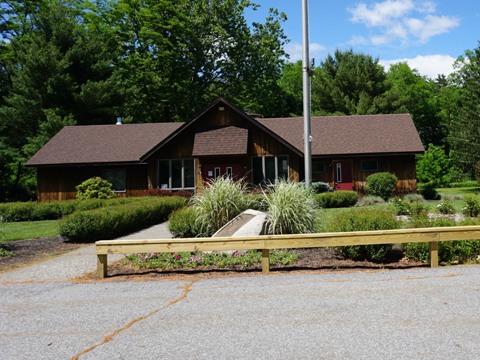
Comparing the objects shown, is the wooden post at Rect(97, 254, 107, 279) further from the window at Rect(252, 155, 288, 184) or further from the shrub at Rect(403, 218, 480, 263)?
the window at Rect(252, 155, 288, 184)

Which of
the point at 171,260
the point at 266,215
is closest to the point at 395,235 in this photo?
the point at 266,215

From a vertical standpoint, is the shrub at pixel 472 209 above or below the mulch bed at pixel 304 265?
above

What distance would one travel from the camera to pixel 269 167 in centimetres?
2777

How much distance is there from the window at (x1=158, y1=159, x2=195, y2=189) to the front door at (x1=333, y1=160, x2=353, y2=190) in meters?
8.99

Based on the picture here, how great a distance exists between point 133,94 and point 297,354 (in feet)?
135

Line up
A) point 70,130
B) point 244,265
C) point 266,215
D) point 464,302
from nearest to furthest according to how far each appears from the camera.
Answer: point 464,302, point 244,265, point 266,215, point 70,130

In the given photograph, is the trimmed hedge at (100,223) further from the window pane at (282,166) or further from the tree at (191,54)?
the tree at (191,54)

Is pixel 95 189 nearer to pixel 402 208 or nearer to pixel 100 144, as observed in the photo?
pixel 100 144

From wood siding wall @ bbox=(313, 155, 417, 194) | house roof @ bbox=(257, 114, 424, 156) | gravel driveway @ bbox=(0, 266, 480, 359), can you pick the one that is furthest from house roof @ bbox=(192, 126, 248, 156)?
gravel driveway @ bbox=(0, 266, 480, 359)

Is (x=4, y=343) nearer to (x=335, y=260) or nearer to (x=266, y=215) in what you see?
(x=335, y=260)

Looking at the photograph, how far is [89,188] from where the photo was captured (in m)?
26.8

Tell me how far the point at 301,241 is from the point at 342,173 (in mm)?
22284

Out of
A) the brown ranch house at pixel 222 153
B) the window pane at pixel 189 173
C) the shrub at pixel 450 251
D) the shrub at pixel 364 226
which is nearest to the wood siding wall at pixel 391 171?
the brown ranch house at pixel 222 153

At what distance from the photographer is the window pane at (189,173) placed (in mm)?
28141
